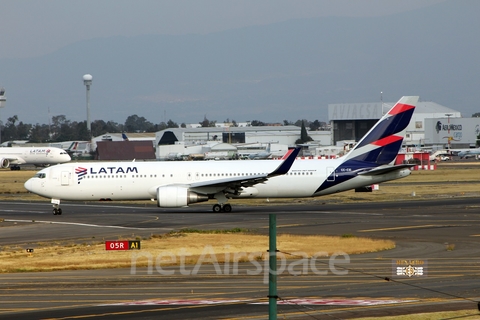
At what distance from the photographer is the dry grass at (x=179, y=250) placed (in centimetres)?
2502

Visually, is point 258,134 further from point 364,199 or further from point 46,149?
point 364,199

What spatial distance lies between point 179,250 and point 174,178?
57.2ft

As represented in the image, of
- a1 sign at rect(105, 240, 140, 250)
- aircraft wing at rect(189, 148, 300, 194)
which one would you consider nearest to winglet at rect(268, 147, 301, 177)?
aircraft wing at rect(189, 148, 300, 194)

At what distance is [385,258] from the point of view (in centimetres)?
2450

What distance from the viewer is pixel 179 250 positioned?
2752cm

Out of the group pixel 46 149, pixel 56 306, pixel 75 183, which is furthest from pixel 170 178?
pixel 46 149

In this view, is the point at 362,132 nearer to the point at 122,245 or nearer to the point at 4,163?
the point at 4,163

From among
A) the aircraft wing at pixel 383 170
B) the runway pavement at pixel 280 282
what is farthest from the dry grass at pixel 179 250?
the aircraft wing at pixel 383 170

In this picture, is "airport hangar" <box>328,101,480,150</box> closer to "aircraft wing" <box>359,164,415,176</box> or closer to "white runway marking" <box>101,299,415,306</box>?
"aircraft wing" <box>359,164,415,176</box>

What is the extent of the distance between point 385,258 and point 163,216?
813 inches
